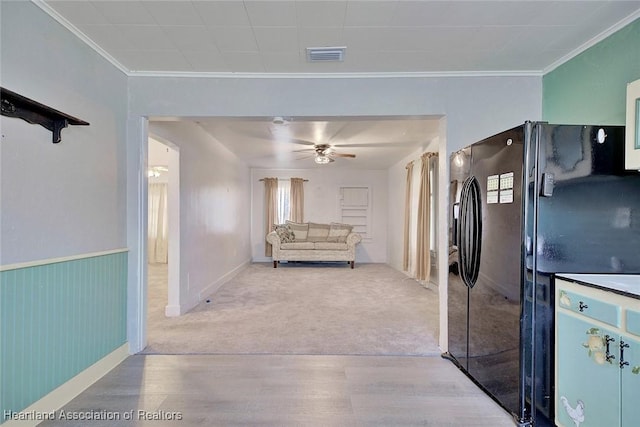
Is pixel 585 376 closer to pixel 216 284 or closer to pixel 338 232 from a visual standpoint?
pixel 216 284

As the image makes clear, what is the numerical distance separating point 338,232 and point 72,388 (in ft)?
20.0

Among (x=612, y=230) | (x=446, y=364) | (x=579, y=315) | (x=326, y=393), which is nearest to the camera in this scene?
(x=579, y=315)

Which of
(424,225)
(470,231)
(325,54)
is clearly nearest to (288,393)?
(470,231)

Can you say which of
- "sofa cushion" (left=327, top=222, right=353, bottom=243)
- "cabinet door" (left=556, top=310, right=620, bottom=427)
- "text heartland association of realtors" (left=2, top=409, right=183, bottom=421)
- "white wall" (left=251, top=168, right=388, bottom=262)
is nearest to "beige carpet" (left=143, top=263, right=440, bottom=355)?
"text heartland association of realtors" (left=2, top=409, right=183, bottom=421)

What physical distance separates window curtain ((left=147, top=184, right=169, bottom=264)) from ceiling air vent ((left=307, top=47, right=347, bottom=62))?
702 centimetres

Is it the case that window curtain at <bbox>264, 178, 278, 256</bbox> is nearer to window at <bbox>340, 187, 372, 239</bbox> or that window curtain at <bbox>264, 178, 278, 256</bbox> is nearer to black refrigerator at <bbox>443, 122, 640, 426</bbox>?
window at <bbox>340, 187, 372, 239</bbox>

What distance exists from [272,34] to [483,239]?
6.21 feet

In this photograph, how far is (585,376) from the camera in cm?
155

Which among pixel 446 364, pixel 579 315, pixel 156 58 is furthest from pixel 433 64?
pixel 446 364

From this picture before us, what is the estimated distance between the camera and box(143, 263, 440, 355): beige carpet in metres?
2.87

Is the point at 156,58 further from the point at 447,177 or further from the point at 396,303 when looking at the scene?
the point at 396,303

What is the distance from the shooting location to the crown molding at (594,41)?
6.40ft

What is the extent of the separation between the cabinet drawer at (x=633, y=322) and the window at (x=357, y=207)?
7.05m

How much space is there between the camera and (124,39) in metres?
2.21
